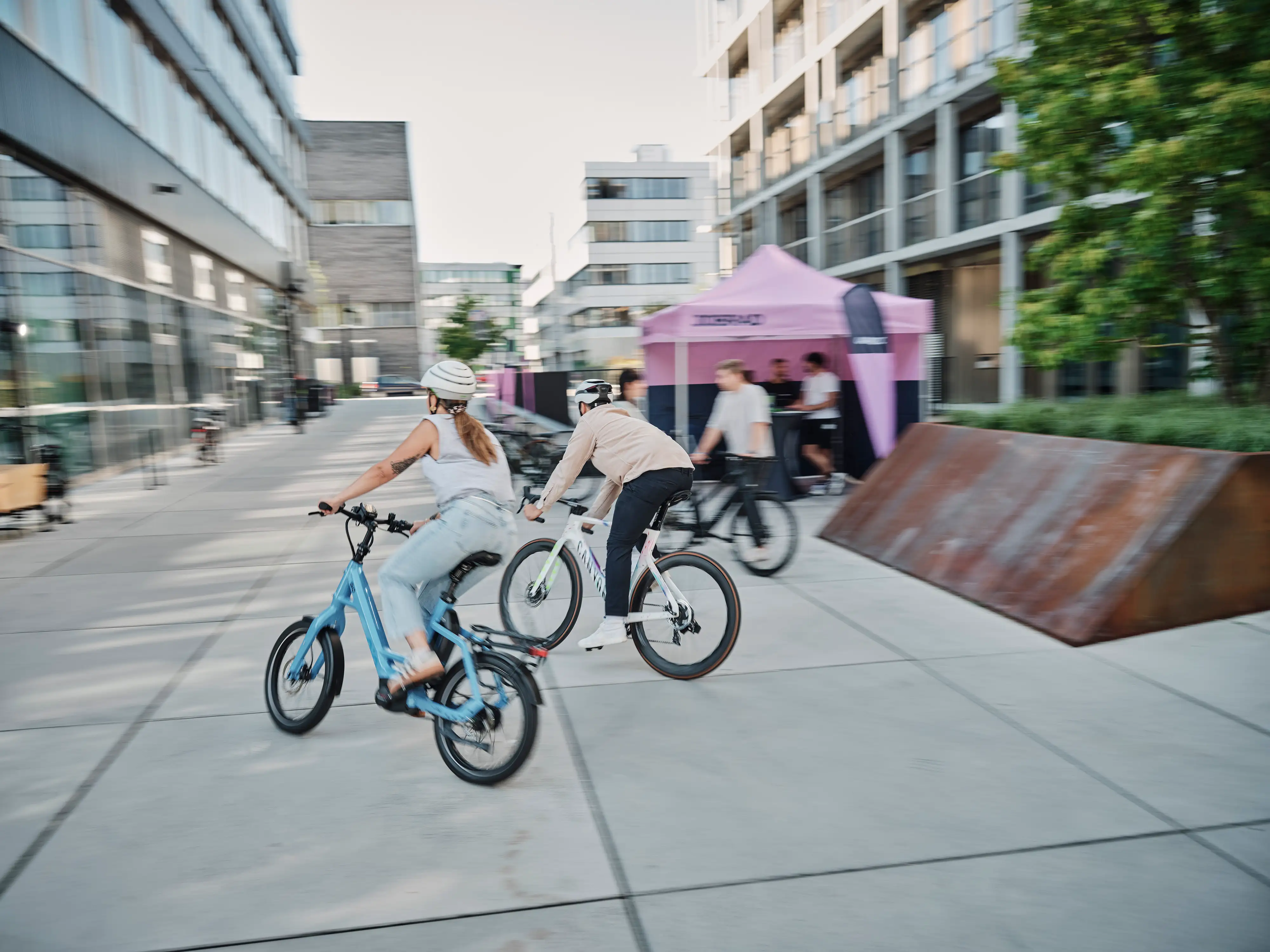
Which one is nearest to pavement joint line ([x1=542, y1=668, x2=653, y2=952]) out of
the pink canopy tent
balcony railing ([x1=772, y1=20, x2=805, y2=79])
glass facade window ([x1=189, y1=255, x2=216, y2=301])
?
the pink canopy tent

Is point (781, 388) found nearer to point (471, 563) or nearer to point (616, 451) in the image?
point (616, 451)

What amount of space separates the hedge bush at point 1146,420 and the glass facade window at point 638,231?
7332 centimetres

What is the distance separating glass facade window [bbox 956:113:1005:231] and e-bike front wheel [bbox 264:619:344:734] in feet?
61.9

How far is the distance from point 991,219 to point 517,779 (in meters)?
19.5

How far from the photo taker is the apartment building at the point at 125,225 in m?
12.2

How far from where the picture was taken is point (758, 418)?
7.93 m

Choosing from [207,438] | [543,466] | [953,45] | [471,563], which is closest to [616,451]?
[471,563]

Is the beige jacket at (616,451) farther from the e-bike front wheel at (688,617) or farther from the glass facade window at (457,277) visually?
the glass facade window at (457,277)

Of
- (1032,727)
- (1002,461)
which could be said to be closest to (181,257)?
(1002,461)

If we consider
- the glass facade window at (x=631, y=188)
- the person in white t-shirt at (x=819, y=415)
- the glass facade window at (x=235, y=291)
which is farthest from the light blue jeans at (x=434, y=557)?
the glass facade window at (x=631, y=188)

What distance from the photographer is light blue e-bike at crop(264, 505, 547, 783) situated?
3.81 m

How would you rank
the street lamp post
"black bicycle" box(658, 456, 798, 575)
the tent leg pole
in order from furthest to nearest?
the tent leg pole → the street lamp post → "black bicycle" box(658, 456, 798, 575)

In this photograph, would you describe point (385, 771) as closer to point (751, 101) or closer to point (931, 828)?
point (931, 828)

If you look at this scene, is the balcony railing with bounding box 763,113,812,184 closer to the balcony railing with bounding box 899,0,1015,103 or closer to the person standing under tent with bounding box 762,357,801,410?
the balcony railing with bounding box 899,0,1015,103
